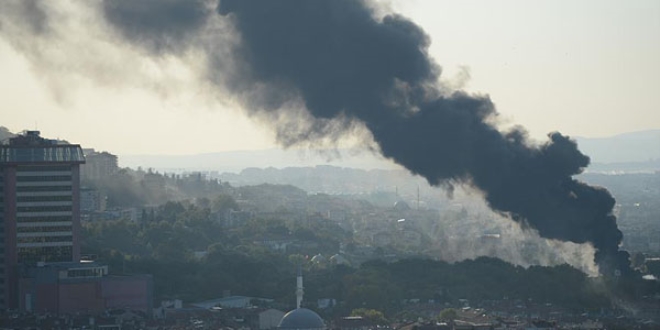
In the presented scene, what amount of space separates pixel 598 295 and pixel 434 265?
15.2 meters

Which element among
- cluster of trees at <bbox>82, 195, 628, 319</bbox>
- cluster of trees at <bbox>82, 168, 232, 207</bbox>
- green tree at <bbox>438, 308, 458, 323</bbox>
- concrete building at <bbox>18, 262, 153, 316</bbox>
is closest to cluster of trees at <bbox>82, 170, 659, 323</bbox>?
cluster of trees at <bbox>82, 195, 628, 319</bbox>

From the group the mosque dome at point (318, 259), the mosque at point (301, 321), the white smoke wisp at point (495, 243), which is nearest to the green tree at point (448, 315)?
the mosque at point (301, 321)

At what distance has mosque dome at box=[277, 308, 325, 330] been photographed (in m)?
62.6

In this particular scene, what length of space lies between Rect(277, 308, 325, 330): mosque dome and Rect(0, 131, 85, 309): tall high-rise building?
17.8 meters

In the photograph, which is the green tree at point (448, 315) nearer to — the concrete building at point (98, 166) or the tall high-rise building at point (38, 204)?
the tall high-rise building at point (38, 204)

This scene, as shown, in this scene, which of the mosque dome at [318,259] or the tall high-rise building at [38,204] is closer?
the tall high-rise building at [38,204]

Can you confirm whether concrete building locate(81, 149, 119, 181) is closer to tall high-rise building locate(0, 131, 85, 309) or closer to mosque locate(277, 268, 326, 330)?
tall high-rise building locate(0, 131, 85, 309)

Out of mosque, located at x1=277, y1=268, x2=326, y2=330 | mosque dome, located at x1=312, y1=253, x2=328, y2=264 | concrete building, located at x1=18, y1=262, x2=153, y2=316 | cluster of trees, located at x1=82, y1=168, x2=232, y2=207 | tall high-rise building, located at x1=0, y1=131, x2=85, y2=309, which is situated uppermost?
cluster of trees, located at x1=82, y1=168, x2=232, y2=207

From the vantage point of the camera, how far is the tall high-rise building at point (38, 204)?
255 ft

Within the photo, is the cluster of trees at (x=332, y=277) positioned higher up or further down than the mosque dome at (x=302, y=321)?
higher up

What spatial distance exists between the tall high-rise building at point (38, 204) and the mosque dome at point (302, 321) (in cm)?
1785

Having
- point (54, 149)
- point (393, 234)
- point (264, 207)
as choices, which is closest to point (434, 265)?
point (54, 149)

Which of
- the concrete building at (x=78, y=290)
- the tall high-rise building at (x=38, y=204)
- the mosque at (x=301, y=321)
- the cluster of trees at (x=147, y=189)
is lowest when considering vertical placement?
the mosque at (x=301, y=321)

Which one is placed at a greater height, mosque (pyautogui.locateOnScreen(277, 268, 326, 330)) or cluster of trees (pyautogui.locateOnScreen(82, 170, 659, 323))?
cluster of trees (pyautogui.locateOnScreen(82, 170, 659, 323))
